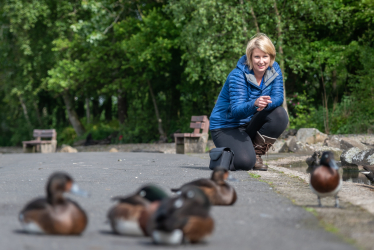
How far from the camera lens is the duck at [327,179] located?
13.0 ft

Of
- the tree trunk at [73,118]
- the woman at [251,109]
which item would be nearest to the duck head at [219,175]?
the woman at [251,109]

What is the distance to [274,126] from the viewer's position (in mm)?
7164

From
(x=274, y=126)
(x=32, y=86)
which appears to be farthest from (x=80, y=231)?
(x=32, y=86)

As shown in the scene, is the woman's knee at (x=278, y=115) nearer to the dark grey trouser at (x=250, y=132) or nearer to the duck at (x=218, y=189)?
the dark grey trouser at (x=250, y=132)

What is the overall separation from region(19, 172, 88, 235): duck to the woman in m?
4.05

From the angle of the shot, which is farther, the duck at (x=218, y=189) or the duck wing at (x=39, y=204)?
the duck at (x=218, y=189)

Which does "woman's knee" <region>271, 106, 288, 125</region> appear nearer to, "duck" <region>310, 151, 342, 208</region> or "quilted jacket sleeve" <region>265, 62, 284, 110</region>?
"quilted jacket sleeve" <region>265, 62, 284, 110</region>

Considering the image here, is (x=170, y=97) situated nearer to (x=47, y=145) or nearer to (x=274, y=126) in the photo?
(x=47, y=145)

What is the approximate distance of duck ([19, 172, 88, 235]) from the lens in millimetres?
2893

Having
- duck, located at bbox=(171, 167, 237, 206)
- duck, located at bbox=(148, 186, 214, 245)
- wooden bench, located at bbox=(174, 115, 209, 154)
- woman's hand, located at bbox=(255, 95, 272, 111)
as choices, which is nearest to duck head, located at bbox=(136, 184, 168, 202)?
duck, located at bbox=(148, 186, 214, 245)

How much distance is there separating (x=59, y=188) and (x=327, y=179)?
7.17 feet

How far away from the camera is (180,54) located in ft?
77.6

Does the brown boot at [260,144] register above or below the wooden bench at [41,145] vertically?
above

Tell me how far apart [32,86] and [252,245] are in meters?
27.2
